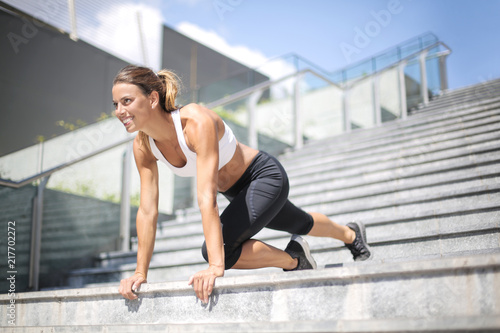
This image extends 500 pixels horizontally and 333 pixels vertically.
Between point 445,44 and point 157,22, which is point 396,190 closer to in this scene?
point 445,44

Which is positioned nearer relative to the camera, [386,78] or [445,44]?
[386,78]

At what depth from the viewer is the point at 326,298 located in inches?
71.4

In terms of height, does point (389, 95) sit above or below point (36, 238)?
above

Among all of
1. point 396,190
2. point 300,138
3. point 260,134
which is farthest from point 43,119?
point 396,190

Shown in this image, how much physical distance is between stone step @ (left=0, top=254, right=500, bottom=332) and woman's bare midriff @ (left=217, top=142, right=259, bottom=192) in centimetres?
70

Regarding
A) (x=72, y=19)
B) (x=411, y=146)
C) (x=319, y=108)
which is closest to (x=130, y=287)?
(x=411, y=146)

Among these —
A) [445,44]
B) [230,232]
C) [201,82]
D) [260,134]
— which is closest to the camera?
[230,232]

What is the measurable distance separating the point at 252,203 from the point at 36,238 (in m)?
2.91

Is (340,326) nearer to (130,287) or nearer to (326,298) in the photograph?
(326,298)

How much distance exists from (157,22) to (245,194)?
1035 cm

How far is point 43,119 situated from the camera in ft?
26.1

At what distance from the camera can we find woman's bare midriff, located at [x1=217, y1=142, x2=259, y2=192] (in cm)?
257

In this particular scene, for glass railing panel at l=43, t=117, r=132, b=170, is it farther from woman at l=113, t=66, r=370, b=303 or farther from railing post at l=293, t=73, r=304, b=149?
railing post at l=293, t=73, r=304, b=149

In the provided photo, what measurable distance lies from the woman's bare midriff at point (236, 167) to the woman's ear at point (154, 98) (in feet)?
1.66
